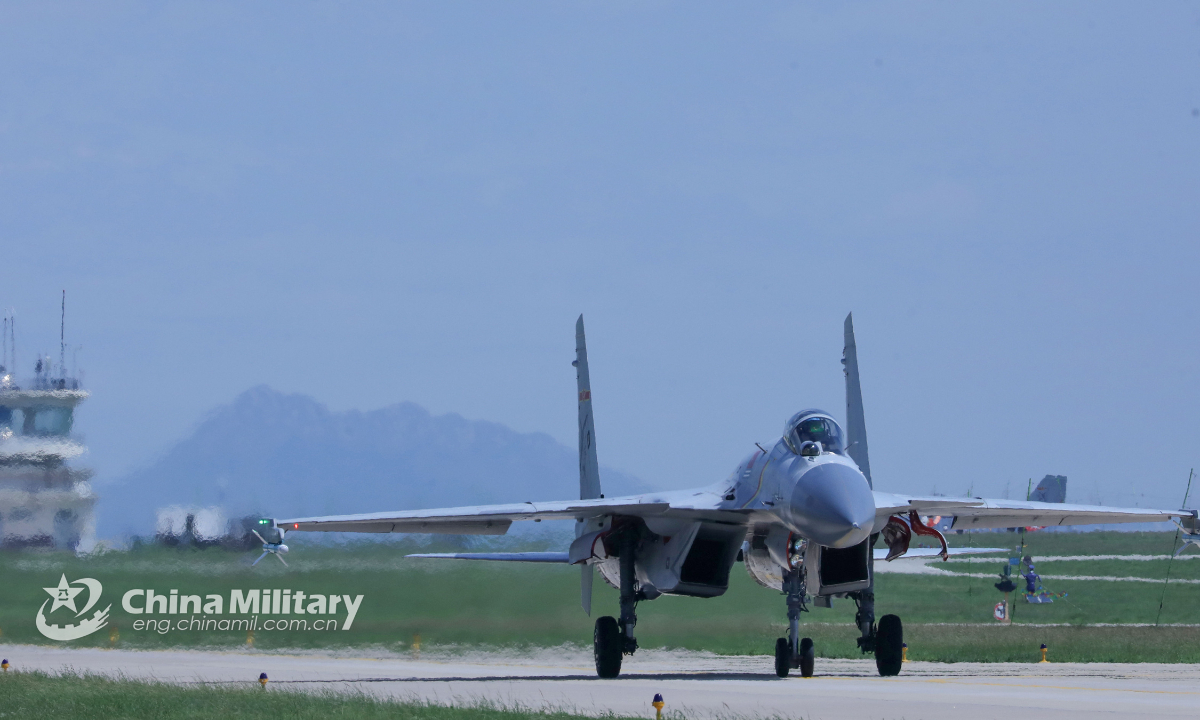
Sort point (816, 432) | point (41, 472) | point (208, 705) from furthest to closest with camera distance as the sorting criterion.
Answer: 1. point (41, 472)
2. point (816, 432)
3. point (208, 705)

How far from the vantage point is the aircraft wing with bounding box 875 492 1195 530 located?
768 inches

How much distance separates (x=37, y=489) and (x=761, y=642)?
63.7 feet

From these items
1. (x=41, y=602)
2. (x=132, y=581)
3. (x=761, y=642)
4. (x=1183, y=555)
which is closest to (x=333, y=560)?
(x=132, y=581)

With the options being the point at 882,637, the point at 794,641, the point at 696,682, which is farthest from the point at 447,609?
the point at 882,637

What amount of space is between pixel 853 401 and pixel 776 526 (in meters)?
6.68

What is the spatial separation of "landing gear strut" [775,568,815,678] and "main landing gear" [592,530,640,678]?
2213 millimetres

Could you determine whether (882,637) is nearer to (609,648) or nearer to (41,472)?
(609,648)

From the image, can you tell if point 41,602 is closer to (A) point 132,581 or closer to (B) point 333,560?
(A) point 132,581


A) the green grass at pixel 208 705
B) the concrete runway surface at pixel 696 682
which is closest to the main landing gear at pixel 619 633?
the concrete runway surface at pixel 696 682

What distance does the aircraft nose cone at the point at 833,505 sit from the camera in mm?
16953

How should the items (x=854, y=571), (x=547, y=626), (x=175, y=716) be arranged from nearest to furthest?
(x=175, y=716)
(x=854, y=571)
(x=547, y=626)

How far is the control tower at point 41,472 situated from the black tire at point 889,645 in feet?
64.5

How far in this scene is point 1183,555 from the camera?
6906cm

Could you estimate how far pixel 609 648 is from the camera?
67.1 feet
